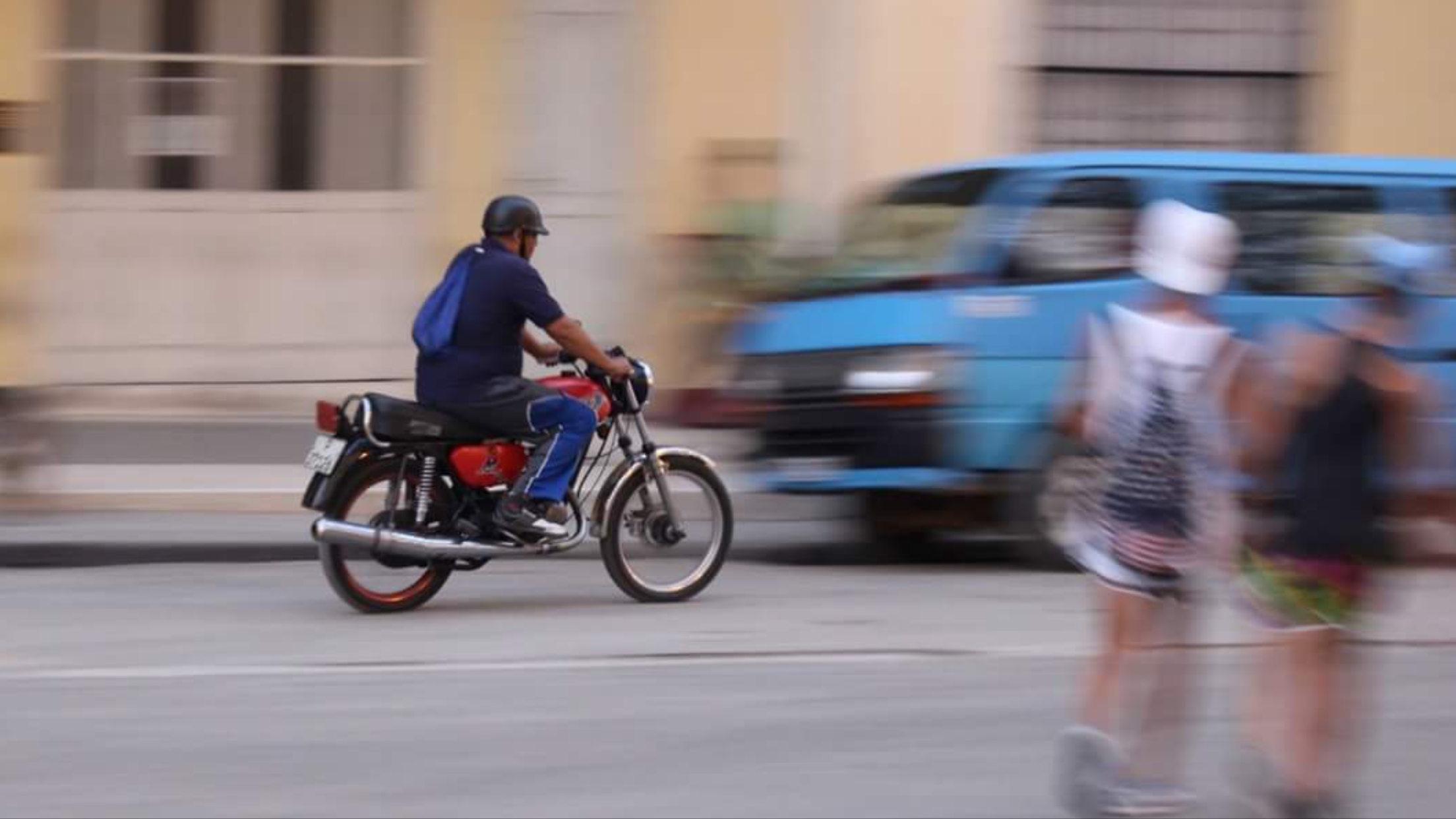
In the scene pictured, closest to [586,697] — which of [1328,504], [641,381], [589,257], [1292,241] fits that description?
[641,381]

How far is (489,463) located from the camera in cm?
885

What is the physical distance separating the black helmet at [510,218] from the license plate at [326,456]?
0.97 m

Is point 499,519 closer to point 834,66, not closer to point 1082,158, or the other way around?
point 1082,158

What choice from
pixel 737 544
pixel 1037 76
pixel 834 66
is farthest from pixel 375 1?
pixel 737 544

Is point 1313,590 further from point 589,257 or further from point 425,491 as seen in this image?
point 589,257

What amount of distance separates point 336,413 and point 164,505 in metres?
3.33

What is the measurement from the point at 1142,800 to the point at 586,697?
87.7 inches

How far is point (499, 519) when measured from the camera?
880cm

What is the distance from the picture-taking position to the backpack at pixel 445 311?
8.69 metres

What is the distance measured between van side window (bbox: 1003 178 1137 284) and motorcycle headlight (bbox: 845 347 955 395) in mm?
451

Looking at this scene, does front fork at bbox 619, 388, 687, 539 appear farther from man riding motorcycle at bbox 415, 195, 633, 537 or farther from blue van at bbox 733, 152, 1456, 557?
blue van at bbox 733, 152, 1456, 557

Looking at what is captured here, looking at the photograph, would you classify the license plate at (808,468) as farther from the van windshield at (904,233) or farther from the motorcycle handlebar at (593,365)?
the motorcycle handlebar at (593,365)

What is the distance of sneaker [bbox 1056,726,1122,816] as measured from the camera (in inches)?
215

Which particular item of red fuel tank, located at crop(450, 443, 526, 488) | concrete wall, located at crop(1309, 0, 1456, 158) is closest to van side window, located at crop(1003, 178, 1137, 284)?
red fuel tank, located at crop(450, 443, 526, 488)
